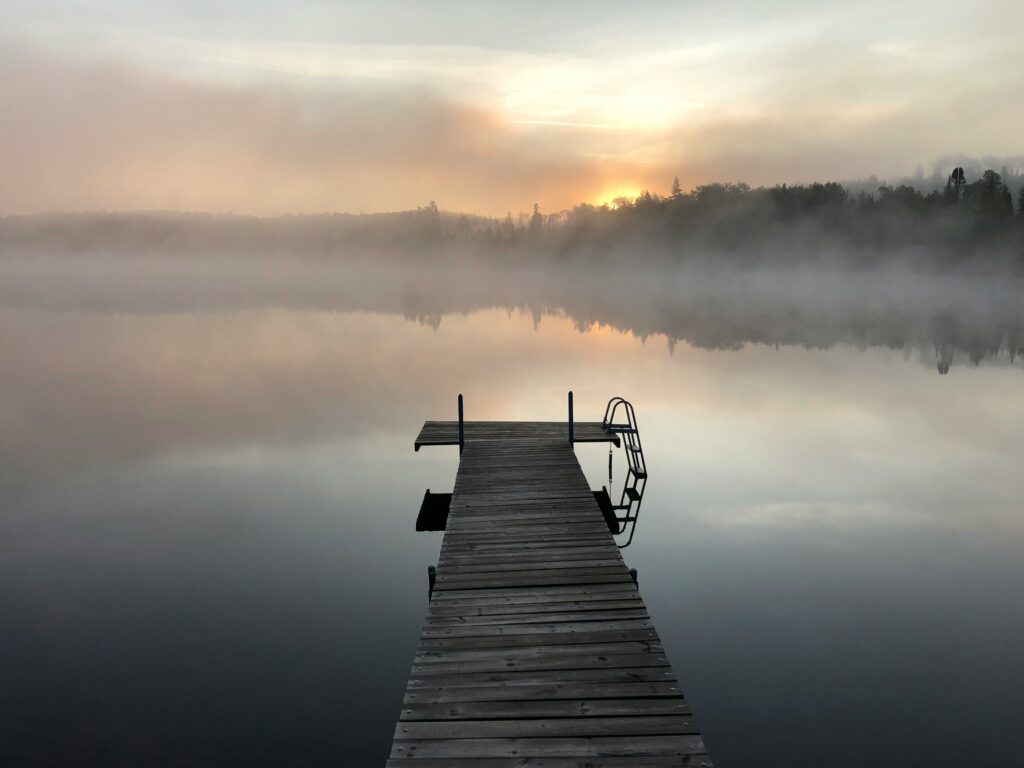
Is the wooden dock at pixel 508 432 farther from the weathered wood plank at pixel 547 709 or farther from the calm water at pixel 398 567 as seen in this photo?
the weathered wood plank at pixel 547 709

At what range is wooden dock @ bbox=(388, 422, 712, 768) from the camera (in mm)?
5582

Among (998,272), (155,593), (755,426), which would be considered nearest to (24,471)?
(155,593)

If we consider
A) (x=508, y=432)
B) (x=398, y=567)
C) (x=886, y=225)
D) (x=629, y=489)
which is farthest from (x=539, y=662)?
(x=886, y=225)

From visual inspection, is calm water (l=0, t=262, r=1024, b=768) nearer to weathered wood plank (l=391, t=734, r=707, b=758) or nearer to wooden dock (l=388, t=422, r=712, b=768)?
wooden dock (l=388, t=422, r=712, b=768)

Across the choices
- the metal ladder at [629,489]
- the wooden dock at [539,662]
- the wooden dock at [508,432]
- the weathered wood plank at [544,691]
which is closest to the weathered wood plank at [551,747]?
the wooden dock at [539,662]

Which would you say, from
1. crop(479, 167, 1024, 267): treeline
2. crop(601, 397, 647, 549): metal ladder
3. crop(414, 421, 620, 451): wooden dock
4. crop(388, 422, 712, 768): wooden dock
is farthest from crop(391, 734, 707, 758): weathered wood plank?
crop(479, 167, 1024, 267): treeline

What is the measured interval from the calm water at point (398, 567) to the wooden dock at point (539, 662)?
6.04 ft

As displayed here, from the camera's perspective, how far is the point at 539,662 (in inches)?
267

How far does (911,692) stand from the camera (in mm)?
8633

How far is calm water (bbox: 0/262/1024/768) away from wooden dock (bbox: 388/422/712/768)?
184 centimetres

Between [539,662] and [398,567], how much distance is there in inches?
250

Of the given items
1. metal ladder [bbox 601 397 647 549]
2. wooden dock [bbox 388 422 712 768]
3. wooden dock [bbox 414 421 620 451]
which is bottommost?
metal ladder [bbox 601 397 647 549]

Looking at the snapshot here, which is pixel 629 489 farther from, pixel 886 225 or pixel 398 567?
pixel 886 225

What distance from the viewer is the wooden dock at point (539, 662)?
5.58 metres
